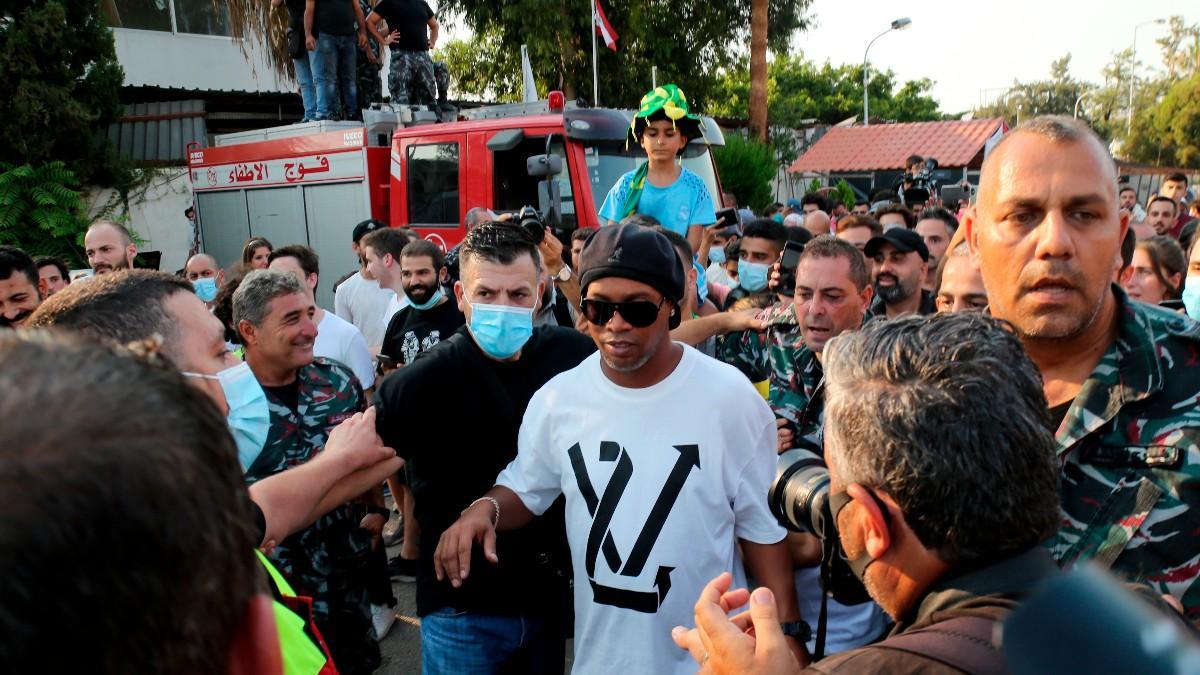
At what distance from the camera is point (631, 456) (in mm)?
2188

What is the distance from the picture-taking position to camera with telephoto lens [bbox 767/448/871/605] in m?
1.53

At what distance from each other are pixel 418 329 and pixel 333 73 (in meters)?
6.25

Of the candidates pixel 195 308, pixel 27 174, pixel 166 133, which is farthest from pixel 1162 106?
pixel 195 308

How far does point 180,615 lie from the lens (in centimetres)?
72

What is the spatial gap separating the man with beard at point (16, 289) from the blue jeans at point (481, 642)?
2.89m

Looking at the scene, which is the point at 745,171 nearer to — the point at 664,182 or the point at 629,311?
the point at 664,182

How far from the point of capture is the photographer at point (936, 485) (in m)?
1.19

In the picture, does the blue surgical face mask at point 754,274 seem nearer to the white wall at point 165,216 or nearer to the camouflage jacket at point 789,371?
the camouflage jacket at point 789,371

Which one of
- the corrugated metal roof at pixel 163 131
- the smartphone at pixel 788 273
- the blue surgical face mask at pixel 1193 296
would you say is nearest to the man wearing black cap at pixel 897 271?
the smartphone at pixel 788 273

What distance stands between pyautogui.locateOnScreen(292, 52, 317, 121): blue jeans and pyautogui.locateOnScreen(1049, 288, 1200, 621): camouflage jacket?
10.0 metres

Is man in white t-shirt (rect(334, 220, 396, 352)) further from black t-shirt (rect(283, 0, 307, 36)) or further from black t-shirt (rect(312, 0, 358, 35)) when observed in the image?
black t-shirt (rect(283, 0, 307, 36))

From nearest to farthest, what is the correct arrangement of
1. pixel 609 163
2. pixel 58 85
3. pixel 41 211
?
pixel 609 163
pixel 41 211
pixel 58 85

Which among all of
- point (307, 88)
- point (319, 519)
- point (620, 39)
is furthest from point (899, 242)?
point (620, 39)

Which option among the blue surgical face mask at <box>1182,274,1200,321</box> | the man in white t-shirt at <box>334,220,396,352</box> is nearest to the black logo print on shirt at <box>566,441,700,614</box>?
the blue surgical face mask at <box>1182,274,1200,321</box>
